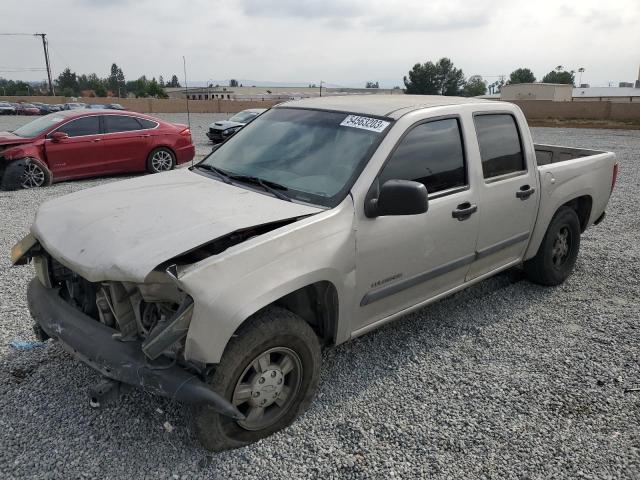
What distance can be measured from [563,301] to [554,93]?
72912 mm

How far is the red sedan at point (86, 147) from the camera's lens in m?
9.56

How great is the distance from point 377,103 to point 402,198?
1.17 m

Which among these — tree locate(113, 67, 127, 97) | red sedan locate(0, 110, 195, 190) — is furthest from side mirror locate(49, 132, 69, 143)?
tree locate(113, 67, 127, 97)

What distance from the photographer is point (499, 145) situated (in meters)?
4.22

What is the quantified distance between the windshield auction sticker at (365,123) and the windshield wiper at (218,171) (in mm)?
891

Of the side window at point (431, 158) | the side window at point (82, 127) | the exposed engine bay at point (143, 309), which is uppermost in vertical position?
the side window at point (431, 158)

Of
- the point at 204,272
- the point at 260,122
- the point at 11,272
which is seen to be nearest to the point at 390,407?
the point at 204,272

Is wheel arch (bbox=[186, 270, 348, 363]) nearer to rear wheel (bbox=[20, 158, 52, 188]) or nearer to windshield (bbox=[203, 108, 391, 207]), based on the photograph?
windshield (bbox=[203, 108, 391, 207])

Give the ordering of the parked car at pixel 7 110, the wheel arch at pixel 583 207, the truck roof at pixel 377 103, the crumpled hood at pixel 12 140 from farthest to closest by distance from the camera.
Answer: the parked car at pixel 7 110
the crumpled hood at pixel 12 140
the wheel arch at pixel 583 207
the truck roof at pixel 377 103

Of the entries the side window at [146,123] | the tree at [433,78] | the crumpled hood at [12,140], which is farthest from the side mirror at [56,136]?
the tree at [433,78]

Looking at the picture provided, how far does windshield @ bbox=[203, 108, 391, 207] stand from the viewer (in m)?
3.25

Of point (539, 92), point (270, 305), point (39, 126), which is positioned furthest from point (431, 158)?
point (539, 92)

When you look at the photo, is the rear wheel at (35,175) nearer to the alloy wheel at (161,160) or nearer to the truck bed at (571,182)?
the alloy wheel at (161,160)

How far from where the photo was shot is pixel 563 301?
4961 millimetres
